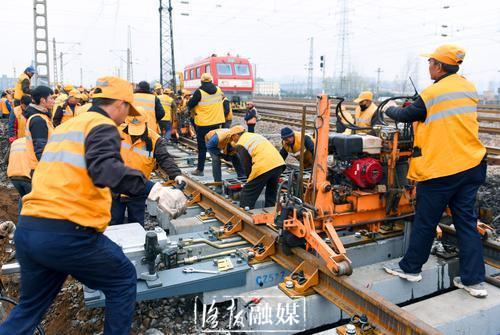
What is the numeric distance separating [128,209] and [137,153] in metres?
0.67

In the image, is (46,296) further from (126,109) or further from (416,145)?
(416,145)

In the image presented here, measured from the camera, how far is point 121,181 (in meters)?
2.55

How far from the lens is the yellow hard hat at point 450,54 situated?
3.68 metres

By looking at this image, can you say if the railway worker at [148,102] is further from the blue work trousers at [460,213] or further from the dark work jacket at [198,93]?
the blue work trousers at [460,213]

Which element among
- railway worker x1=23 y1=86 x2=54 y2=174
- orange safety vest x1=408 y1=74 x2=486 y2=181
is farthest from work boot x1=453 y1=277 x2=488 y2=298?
railway worker x1=23 y1=86 x2=54 y2=174

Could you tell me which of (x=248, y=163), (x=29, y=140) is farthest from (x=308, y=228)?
(x=29, y=140)

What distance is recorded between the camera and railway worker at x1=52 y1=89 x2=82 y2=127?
9391 mm

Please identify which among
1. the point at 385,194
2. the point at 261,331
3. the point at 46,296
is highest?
the point at 385,194

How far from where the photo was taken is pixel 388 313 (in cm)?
307

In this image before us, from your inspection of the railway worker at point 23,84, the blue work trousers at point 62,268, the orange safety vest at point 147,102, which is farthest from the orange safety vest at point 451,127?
the railway worker at point 23,84

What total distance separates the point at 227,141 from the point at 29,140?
107 inches

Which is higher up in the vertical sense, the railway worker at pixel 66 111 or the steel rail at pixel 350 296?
the railway worker at pixel 66 111

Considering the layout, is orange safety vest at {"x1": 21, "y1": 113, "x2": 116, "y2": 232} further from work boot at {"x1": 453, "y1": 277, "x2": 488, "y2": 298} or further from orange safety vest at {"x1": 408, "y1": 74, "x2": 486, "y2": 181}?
work boot at {"x1": 453, "y1": 277, "x2": 488, "y2": 298}

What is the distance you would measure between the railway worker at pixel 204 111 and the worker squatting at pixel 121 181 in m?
1.90
